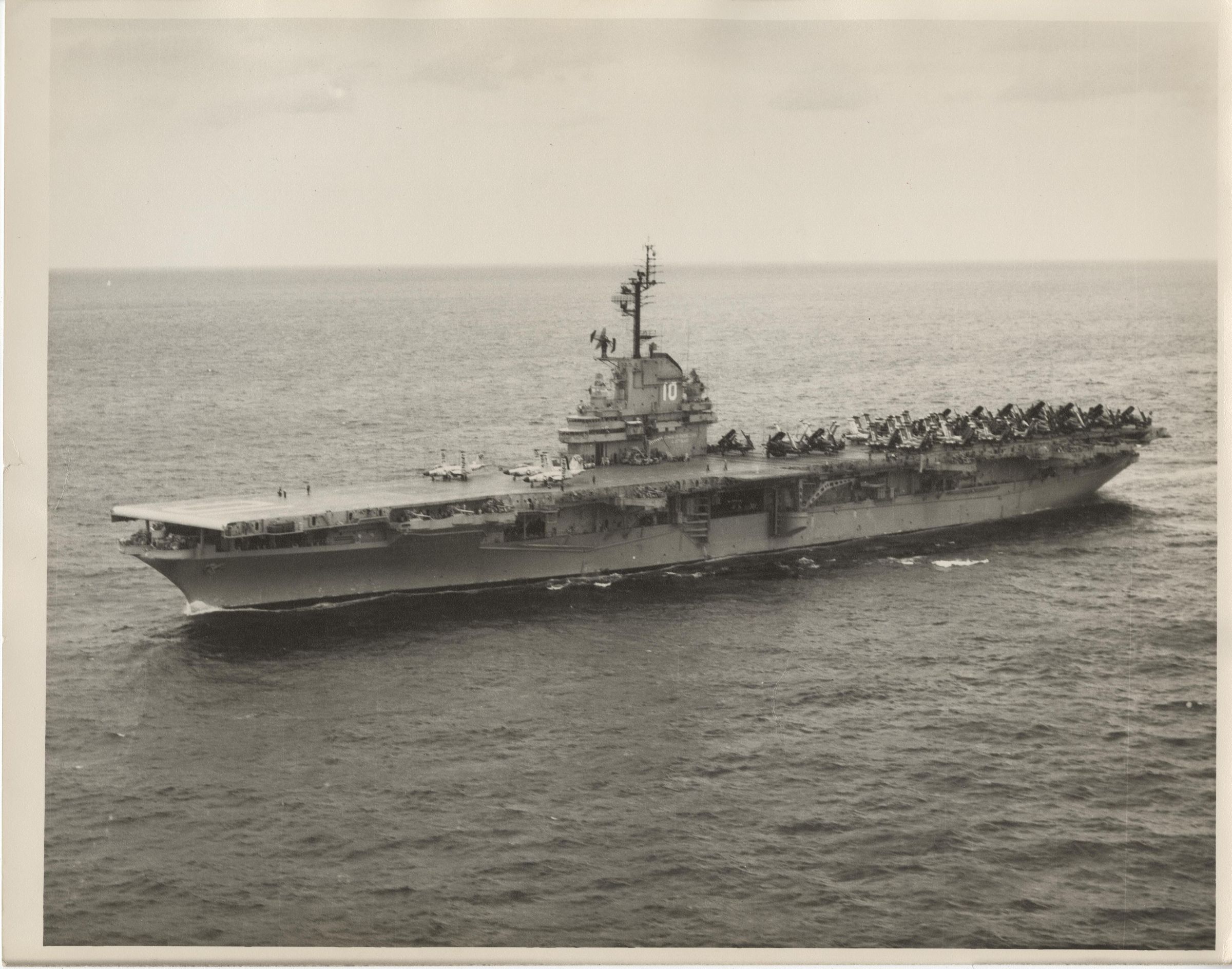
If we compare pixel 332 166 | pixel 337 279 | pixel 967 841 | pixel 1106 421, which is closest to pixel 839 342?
pixel 1106 421

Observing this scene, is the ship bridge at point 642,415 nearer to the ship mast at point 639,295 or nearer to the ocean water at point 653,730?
the ship mast at point 639,295

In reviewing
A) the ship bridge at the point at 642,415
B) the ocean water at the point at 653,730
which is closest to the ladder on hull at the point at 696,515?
the ocean water at the point at 653,730

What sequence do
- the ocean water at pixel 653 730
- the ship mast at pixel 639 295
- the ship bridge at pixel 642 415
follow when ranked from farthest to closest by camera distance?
the ship bridge at pixel 642 415
the ship mast at pixel 639 295
the ocean water at pixel 653 730

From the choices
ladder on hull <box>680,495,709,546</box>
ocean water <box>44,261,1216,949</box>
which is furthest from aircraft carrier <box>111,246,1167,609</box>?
ocean water <box>44,261,1216,949</box>

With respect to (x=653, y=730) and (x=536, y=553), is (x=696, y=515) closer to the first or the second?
(x=536, y=553)

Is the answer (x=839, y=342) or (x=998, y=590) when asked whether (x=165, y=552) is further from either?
(x=839, y=342)

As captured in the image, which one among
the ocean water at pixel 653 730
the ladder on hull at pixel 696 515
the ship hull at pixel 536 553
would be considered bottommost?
the ocean water at pixel 653 730
